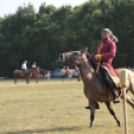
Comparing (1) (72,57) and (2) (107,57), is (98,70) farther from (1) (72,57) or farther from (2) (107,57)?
(1) (72,57)


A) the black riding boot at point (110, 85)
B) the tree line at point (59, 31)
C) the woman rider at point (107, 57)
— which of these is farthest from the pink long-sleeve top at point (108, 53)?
the tree line at point (59, 31)

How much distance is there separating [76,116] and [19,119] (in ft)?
6.39

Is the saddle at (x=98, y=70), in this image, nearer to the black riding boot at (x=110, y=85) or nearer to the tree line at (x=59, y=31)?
the black riding boot at (x=110, y=85)

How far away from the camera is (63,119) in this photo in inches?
377

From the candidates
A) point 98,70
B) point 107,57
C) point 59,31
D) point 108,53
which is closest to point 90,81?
point 98,70

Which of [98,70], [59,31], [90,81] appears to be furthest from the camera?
[59,31]

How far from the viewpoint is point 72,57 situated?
25.8 feet

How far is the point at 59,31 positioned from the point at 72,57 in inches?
2079

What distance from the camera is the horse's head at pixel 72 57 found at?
7715 millimetres

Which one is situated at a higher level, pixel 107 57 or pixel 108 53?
pixel 108 53

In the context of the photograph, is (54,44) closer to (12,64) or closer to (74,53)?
(12,64)

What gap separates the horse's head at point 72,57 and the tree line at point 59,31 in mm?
39511

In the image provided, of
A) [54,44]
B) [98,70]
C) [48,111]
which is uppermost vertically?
[54,44]

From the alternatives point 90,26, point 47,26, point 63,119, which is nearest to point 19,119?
point 63,119
